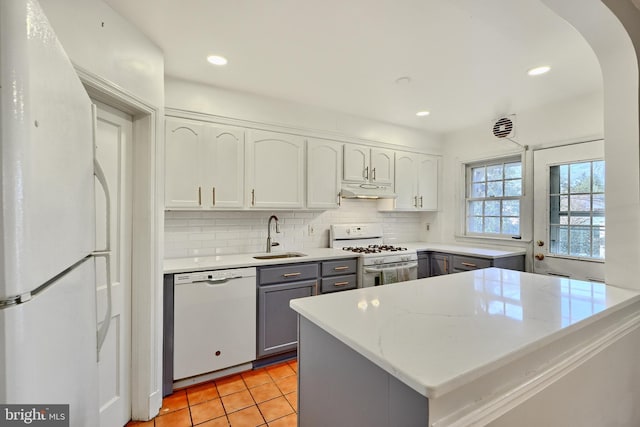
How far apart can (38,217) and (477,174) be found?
14.3 feet

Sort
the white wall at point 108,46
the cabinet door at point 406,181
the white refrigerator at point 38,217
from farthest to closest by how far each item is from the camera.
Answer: the cabinet door at point 406,181, the white wall at point 108,46, the white refrigerator at point 38,217

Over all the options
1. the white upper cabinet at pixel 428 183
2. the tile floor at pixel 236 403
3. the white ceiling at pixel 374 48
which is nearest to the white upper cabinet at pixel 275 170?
the white ceiling at pixel 374 48

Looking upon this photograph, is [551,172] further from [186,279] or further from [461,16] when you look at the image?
[186,279]

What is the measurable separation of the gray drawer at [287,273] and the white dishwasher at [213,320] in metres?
0.09

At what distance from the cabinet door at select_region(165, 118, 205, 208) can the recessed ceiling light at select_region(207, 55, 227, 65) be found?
562 millimetres

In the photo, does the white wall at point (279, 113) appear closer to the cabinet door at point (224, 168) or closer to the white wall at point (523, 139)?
the cabinet door at point (224, 168)

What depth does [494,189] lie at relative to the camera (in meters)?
3.75

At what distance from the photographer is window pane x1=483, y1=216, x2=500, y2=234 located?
371cm

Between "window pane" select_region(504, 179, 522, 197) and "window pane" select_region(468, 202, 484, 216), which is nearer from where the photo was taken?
"window pane" select_region(504, 179, 522, 197)

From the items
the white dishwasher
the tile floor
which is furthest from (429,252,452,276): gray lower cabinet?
the white dishwasher

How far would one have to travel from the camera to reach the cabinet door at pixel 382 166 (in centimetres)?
359

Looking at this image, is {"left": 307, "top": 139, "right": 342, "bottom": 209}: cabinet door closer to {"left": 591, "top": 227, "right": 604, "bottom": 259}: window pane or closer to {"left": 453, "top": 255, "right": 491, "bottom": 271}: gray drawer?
{"left": 453, "top": 255, "right": 491, "bottom": 271}: gray drawer

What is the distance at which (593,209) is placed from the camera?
111 inches

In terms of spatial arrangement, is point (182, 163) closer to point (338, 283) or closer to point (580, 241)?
point (338, 283)
